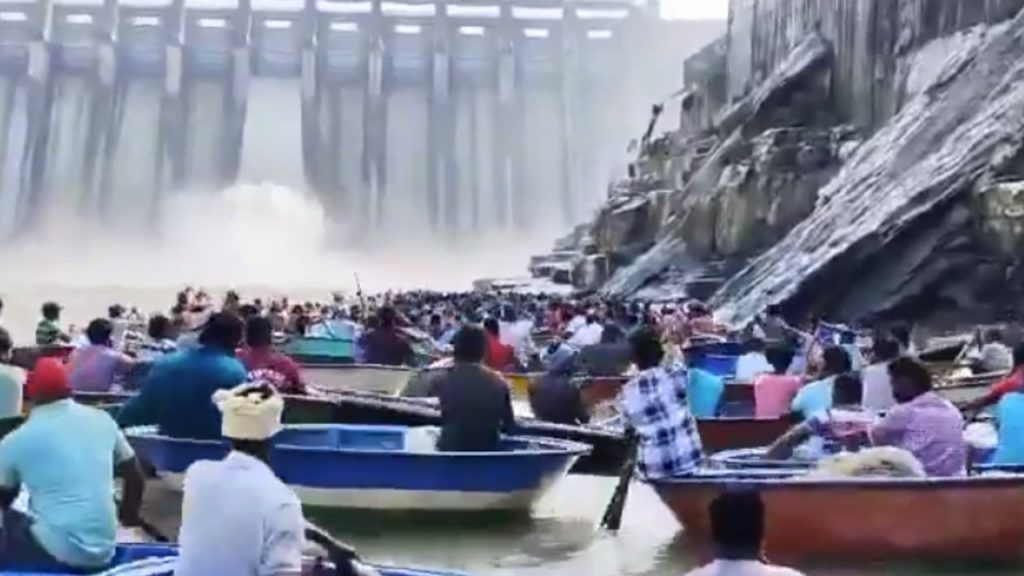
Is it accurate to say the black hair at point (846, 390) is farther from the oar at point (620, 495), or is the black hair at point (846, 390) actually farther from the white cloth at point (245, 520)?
the white cloth at point (245, 520)

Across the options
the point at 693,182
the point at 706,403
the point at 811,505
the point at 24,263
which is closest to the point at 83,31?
the point at 24,263

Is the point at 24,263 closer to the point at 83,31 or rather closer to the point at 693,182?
the point at 83,31

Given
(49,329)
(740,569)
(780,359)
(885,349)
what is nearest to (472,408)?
(885,349)

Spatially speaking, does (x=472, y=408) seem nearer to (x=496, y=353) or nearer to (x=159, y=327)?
(x=159, y=327)

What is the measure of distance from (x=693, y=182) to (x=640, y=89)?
97.2 ft

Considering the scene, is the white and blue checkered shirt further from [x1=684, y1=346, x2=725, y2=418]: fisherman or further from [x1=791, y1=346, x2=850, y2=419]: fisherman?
[x1=684, y1=346, x2=725, y2=418]: fisherman

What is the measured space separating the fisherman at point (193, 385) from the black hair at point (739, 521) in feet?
15.6

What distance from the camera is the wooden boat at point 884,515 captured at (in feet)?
27.5

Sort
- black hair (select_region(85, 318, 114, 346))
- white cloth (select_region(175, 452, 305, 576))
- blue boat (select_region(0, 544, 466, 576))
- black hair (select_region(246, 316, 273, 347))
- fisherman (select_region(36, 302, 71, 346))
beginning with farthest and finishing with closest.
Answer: fisherman (select_region(36, 302, 71, 346))
black hair (select_region(85, 318, 114, 346))
black hair (select_region(246, 316, 273, 347))
blue boat (select_region(0, 544, 466, 576))
white cloth (select_region(175, 452, 305, 576))

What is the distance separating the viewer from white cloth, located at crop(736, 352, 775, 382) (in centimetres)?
1584

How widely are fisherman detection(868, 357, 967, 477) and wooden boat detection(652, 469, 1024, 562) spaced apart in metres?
0.17

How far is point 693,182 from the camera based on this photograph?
41969 mm

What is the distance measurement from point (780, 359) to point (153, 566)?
380 inches

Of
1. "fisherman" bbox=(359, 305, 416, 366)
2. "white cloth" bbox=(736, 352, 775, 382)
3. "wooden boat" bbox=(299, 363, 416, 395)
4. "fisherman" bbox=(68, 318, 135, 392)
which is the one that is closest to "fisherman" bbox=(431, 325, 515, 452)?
"fisherman" bbox=(68, 318, 135, 392)
